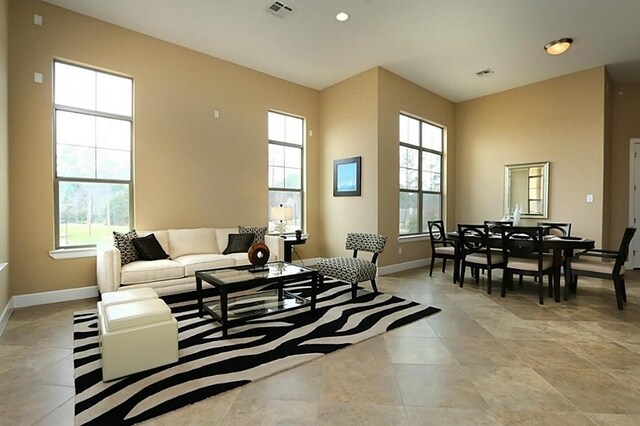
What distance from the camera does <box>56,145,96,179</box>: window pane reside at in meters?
3.93

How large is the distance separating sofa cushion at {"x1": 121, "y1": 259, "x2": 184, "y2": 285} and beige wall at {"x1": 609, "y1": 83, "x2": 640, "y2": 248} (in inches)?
286

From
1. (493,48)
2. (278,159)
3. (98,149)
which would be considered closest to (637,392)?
(493,48)

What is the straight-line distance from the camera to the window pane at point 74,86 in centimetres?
392

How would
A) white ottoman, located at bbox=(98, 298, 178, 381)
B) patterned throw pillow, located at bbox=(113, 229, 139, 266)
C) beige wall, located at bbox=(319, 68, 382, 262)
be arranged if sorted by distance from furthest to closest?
beige wall, located at bbox=(319, 68, 382, 262), patterned throw pillow, located at bbox=(113, 229, 139, 266), white ottoman, located at bbox=(98, 298, 178, 381)

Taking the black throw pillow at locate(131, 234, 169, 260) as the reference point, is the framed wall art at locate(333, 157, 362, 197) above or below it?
above

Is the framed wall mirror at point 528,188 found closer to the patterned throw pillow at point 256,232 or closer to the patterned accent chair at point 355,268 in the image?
the patterned accent chair at point 355,268

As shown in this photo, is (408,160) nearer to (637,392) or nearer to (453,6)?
(453,6)

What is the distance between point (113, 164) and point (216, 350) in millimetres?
3132

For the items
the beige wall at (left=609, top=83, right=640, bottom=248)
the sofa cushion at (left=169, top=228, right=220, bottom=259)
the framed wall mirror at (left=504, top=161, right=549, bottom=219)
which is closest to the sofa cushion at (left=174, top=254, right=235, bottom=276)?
the sofa cushion at (left=169, top=228, right=220, bottom=259)

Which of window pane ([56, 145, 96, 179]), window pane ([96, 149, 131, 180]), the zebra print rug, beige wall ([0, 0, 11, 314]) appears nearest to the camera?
the zebra print rug

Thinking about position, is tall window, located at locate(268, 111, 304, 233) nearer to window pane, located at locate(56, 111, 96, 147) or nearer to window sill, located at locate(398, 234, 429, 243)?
window sill, located at locate(398, 234, 429, 243)

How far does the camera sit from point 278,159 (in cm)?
598

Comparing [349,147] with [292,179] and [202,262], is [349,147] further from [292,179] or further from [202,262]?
[202,262]

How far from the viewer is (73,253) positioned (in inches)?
155
